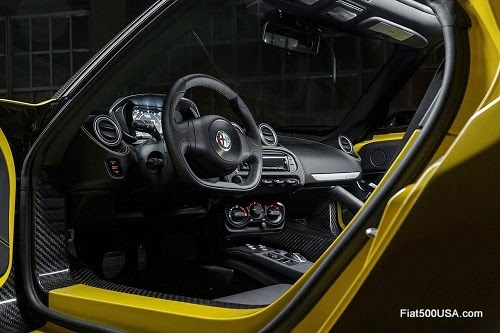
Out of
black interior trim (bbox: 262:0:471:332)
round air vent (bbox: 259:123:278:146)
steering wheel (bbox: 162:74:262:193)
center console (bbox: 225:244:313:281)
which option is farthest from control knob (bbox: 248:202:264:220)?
black interior trim (bbox: 262:0:471:332)

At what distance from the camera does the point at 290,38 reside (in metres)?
2.21

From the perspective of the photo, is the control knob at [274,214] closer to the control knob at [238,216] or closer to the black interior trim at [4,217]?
the control knob at [238,216]

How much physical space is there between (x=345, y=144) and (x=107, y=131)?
1283mm

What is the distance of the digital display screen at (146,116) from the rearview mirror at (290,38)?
520 mm

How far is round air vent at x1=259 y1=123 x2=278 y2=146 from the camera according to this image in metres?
2.49

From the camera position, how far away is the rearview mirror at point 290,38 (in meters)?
2.14

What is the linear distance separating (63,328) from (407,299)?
3.54ft

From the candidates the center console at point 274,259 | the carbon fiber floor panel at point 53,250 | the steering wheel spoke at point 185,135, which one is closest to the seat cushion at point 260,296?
the center console at point 274,259

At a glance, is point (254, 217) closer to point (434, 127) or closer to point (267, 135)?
point (267, 135)

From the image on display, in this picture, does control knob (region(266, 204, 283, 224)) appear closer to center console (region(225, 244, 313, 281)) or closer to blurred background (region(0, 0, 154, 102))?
center console (region(225, 244, 313, 281))

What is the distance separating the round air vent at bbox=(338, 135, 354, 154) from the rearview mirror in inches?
24.1

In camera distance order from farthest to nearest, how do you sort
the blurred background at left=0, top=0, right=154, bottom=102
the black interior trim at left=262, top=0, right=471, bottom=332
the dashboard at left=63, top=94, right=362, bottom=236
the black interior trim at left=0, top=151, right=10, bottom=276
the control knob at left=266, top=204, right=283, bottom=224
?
the blurred background at left=0, top=0, right=154, bottom=102 < the control knob at left=266, top=204, right=283, bottom=224 < the dashboard at left=63, top=94, right=362, bottom=236 < the black interior trim at left=0, top=151, right=10, bottom=276 < the black interior trim at left=262, top=0, right=471, bottom=332

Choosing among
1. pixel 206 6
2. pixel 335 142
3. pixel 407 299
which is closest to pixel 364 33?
pixel 335 142

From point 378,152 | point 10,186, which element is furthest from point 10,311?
point 378,152
